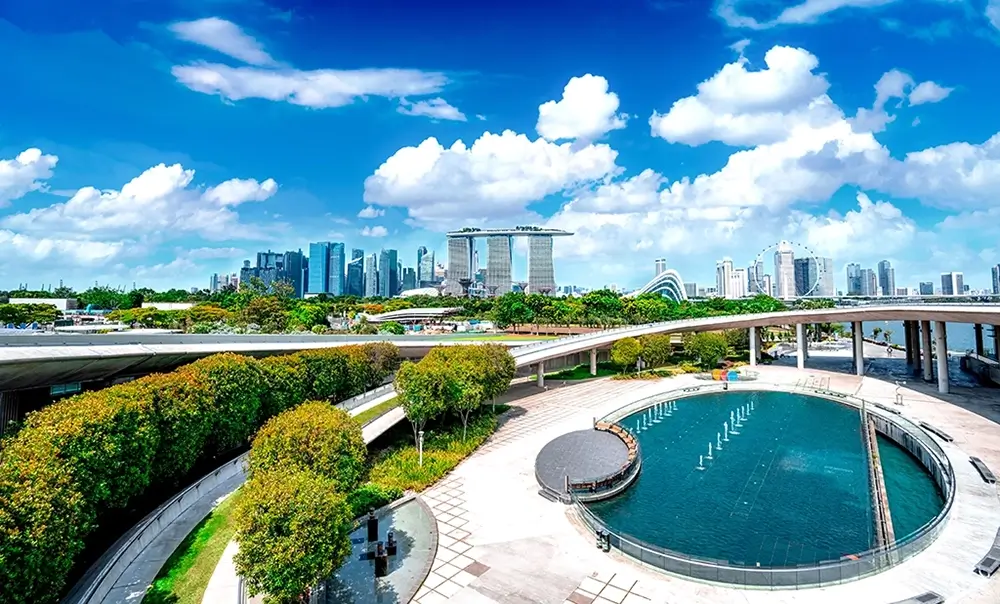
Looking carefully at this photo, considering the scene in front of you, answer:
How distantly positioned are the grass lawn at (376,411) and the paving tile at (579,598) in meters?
17.8

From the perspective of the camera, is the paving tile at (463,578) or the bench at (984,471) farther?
the bench at (984,471)

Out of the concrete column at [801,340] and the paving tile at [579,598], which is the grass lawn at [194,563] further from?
the concrete column at [801,340]

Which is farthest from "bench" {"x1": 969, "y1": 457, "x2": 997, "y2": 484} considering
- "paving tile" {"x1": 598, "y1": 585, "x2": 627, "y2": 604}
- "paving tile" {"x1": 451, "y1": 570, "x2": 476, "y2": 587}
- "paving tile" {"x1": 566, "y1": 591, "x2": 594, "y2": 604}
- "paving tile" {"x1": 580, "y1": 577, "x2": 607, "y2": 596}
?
"paving tile" {"x1": 451, "y1": 570, "x2": 476, "y2": 587}

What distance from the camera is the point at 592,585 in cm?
1673

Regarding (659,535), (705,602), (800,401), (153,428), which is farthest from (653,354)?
(153,428)

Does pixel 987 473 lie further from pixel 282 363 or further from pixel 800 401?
pixel 282 363

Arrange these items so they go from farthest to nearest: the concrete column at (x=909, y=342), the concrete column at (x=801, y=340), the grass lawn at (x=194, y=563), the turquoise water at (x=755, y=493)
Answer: the concrete column at (x=801, y=340), the concrete column at (x=909, y=342), the turquoise water at (x=755, y=493), the grass lawn at (x=194, y=563)

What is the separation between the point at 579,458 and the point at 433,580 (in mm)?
13895

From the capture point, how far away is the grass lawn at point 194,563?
15984mm

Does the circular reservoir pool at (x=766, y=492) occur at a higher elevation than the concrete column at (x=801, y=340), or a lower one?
lower

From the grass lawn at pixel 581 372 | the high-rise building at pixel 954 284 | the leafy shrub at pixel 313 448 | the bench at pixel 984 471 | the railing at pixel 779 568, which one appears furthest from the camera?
the high-rise building at pixel 954 284

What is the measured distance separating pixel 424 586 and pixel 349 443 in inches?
223

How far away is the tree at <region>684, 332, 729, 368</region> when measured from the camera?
61.5 meters

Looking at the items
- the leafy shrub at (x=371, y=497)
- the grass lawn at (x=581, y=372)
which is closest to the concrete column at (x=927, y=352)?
the grass lawn at (x=581, y=372)
